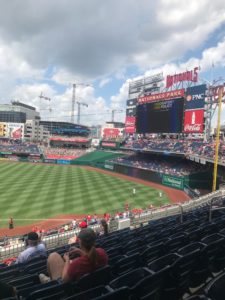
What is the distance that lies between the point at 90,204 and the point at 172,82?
3085 centimetres

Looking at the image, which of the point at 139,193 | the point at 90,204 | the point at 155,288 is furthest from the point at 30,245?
the point at 139,193

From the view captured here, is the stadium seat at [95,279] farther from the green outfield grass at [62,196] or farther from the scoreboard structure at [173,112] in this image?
the scoreboard structure at [173,112]

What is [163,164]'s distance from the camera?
160 feet

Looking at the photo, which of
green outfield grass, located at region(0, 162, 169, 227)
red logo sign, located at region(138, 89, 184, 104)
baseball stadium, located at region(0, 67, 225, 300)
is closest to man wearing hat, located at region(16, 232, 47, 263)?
baseball stadium, located at region(0, 67, 225, 300)

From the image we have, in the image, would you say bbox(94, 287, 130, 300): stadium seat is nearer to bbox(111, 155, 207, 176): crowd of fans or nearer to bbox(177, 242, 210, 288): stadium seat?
bbox(177, 242, 210, 288): stadium seat

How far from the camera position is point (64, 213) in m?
26.3

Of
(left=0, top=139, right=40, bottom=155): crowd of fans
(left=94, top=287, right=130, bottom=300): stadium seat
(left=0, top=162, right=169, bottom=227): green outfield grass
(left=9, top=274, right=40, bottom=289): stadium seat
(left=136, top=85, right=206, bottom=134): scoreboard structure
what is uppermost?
(left=136, top=85, right=206, bottom=134): scoreboard structure

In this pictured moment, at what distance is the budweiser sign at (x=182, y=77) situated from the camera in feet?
157

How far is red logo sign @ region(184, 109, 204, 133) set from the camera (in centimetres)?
4216

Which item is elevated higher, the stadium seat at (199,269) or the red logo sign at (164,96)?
the red logo sign at (164,96)

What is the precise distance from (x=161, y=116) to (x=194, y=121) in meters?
6.72

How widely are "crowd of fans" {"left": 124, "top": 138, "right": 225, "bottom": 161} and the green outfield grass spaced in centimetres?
899

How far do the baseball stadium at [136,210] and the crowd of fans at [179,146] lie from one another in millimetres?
236

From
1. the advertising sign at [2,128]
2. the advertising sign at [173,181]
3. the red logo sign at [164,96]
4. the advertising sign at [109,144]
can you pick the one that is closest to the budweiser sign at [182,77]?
the red logo sign at [164,96]
